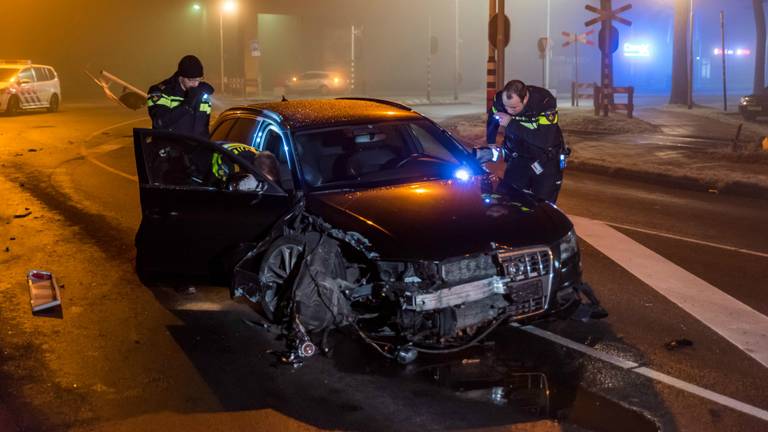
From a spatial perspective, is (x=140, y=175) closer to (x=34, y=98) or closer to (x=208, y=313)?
(x=208, y=313)

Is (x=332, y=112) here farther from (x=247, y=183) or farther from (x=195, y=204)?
(x=195, y=204)

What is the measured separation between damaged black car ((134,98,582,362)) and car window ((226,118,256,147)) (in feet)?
0.07

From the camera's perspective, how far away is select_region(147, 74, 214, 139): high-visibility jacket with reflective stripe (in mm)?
7980

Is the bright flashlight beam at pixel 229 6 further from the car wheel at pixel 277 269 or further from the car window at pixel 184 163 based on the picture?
the car wheel at pixel 277 269

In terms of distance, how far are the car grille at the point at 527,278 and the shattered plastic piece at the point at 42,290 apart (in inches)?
140

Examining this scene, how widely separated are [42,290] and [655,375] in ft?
15.4

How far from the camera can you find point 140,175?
6.30 metres

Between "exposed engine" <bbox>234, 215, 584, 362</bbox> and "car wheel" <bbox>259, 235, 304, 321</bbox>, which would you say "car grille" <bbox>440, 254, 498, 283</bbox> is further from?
"car wheel" <bbox>259, 235, 304, 321</bbox>

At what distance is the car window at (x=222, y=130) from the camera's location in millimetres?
7332

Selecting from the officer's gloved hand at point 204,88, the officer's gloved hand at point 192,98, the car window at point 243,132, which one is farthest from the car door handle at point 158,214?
the officer's gloved hand at point 204,88

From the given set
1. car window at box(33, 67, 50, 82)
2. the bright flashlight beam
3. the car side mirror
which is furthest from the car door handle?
the bright flashlight beam

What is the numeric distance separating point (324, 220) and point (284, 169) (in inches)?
39.4

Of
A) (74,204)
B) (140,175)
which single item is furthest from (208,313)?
(74,204)

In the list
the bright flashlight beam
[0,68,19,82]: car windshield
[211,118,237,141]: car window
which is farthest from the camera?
the bright flashlight beam
